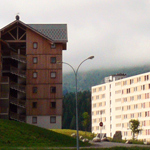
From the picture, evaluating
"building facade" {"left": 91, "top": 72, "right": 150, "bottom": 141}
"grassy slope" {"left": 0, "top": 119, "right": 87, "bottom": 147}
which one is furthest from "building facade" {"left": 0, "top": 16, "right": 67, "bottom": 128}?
"building facade" {"left": 91, "top": 72, "right": 150, "bottom": 141}

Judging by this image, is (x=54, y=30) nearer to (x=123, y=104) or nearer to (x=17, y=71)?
(x=17, y=71)

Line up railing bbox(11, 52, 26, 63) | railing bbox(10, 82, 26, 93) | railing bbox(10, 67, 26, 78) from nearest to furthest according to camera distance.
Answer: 1. railing bbox(10, 82, 26, 93)
2. railing bbox(10, 67, 26, 78)
3. railing bbox(11, 52, 26, 63)

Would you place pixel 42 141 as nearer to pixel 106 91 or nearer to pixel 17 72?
pixel 17 72

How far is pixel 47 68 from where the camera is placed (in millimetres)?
98250

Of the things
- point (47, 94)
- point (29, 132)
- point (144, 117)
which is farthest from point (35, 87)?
point (144, 117)

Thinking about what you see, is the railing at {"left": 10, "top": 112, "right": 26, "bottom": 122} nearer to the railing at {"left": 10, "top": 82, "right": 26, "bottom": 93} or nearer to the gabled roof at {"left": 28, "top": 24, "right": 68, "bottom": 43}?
the railing at {"left": 10, "top": 82, "right": 26, "bottom": 93}

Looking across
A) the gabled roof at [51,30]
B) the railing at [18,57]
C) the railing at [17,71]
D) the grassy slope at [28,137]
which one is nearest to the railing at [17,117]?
the railing at [17,71]

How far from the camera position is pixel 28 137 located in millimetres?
70625

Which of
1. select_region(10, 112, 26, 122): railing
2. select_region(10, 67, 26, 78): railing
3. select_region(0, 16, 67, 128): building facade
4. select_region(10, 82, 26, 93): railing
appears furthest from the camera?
select_region(10, 67, 26, 78): railing

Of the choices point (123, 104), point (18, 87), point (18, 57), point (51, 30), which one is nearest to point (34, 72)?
point (18, 57)

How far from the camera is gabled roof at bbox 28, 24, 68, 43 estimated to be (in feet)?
325

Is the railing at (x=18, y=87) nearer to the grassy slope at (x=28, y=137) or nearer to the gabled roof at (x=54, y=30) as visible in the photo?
the gabled roof at (x=54, y=30)

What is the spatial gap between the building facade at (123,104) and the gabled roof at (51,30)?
64059 mm

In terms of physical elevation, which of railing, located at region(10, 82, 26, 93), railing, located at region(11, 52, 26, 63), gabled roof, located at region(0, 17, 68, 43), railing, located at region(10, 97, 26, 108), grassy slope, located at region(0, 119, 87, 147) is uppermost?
gabled roof, located at region(0, 17, 68, 43)
